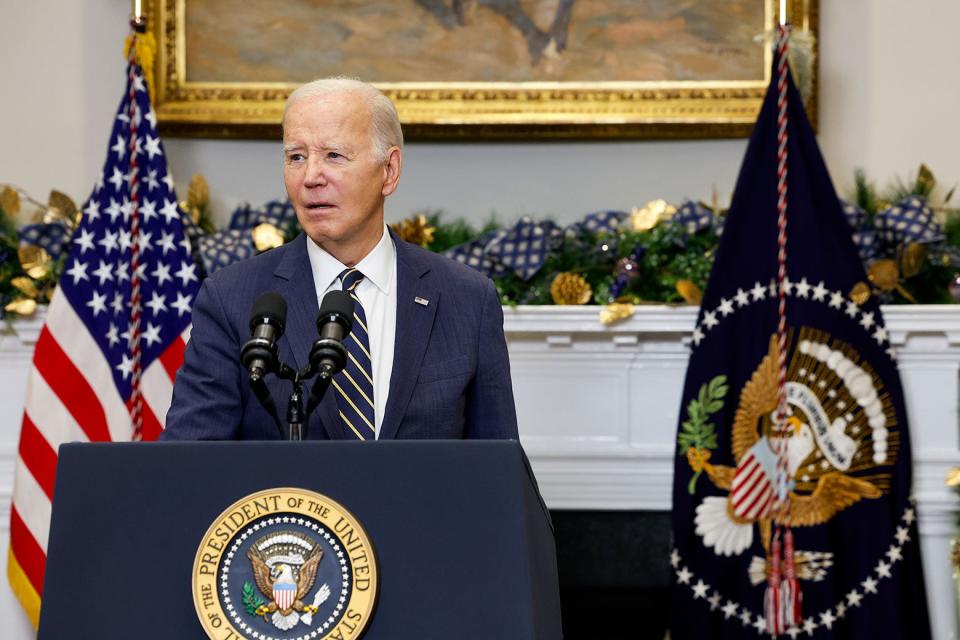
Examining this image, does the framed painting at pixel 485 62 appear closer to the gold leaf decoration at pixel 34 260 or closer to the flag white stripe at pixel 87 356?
the gold leaf decoration at pixel 34 260

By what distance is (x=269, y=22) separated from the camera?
15.8ft

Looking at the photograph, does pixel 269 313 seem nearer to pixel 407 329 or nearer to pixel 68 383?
pixel 407 329

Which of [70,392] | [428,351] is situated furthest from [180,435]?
[70,392]

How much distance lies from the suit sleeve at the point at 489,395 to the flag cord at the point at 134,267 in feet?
6.61

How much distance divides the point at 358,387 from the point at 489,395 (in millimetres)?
288

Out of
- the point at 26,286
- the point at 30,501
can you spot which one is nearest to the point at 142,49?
the point at 26,286

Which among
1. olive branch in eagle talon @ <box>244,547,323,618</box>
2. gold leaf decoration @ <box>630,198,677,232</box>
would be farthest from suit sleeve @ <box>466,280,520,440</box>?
gold leaf decoration @ <box>630,198,677,232</box>

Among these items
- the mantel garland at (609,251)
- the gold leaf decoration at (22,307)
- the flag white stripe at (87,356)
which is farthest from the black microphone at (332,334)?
the gold leaf decoration at (22,307)

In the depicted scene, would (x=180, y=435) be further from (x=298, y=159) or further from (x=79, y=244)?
(x=79, y=244)

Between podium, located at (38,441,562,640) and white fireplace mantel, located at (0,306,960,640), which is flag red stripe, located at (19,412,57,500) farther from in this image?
podium, located at (38,441,562,640)

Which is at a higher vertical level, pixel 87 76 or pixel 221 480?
pixel 87 76

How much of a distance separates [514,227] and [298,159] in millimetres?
2066

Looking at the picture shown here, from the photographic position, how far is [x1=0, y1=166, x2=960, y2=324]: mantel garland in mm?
4387

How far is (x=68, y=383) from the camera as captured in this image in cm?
428
